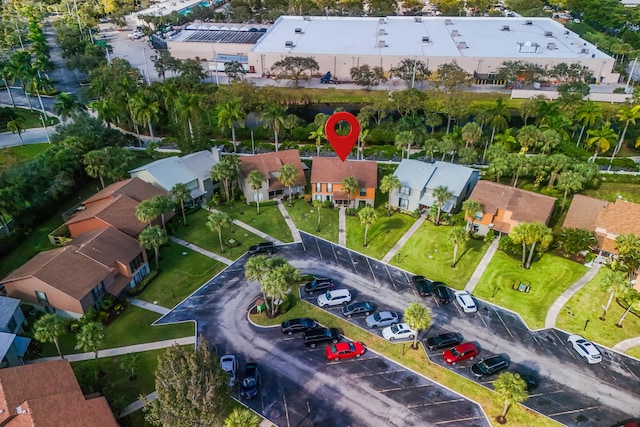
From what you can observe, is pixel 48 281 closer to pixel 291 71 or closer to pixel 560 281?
pixel 560 281

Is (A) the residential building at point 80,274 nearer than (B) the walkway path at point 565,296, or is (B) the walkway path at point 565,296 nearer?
(A) the residential building at point 80,274

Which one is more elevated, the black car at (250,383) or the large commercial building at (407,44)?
the large commercial building at (407,44)

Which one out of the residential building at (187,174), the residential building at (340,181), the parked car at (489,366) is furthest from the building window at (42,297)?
the parked car at (489,366)

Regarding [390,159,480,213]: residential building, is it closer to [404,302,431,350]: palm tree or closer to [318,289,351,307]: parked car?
[318,289,351,307]: parked car

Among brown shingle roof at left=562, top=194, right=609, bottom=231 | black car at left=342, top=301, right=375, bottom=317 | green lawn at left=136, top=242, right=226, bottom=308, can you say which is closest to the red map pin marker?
black car at left=342, top=301, right=375, bottom=317

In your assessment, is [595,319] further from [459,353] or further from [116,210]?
[116,210]

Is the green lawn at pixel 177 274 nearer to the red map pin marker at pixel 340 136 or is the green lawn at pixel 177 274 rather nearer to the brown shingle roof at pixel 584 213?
the red map pin marker at pixel 340 136

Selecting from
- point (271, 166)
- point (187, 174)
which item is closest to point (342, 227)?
point (271, 166)
